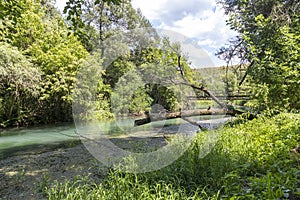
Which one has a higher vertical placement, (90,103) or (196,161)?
(90,103)

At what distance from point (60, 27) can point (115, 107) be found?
6.92 metres

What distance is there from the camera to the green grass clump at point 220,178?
1.80 metres

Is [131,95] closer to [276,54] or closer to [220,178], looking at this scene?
[276,54]

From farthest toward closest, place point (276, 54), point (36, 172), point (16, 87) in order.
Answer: point (16, 87) → point (276, 54) → point (36, 172)

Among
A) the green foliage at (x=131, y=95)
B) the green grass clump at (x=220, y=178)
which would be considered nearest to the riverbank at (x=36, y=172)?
the green grass clump at (x=220, y=178)

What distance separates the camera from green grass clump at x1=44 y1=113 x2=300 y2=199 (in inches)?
71.0

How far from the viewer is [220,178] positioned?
2.28 m

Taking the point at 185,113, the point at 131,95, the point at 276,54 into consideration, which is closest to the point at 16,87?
the point at 131,95

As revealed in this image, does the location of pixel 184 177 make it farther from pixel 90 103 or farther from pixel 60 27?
pixel 60 27

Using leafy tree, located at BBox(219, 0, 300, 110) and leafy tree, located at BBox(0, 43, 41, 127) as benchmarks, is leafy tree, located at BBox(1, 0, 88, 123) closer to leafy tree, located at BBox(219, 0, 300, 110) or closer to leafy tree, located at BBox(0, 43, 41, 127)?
leafy tree, located at BBox(0, 43, 41, 127)

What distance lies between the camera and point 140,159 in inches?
133

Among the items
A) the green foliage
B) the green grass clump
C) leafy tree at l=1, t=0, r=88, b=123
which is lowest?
the green grass clump

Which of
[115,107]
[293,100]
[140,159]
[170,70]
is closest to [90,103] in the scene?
[115,107]

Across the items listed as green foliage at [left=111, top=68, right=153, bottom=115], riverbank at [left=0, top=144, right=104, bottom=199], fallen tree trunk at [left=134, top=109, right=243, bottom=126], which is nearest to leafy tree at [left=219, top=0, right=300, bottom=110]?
fallen tree trunk at [left=134, top=109, right=243, bottom=126]
